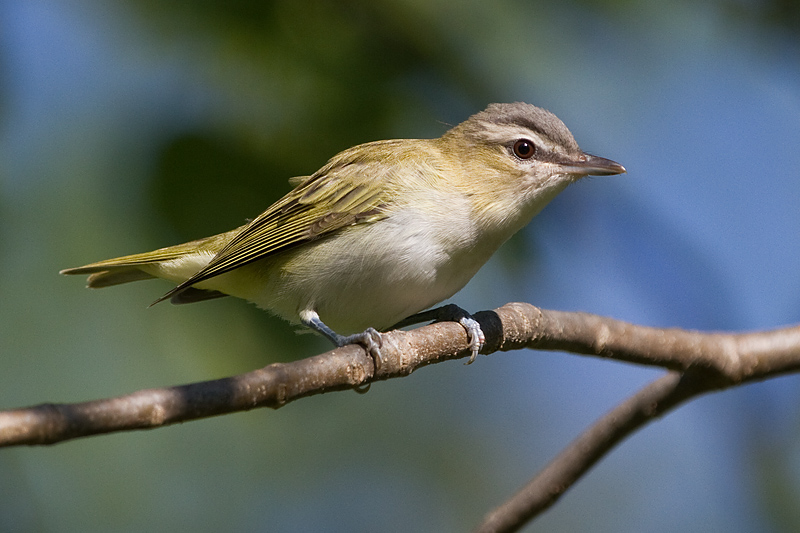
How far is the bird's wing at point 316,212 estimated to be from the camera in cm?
358

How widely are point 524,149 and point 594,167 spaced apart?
0.39 meters

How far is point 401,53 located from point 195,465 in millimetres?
2503

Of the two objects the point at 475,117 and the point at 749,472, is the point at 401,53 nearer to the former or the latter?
the point at 475,117

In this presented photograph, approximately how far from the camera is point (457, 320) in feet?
10.7

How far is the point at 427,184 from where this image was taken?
3.63m

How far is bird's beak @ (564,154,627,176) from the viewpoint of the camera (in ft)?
11.8

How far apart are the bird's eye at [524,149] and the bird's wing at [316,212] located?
665mm

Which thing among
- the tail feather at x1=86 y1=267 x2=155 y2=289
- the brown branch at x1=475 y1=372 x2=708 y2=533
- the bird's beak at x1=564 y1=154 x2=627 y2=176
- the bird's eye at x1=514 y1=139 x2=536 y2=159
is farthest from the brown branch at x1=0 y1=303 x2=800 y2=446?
the tail feather at x1=86 y1=267 x2=155 y2=289

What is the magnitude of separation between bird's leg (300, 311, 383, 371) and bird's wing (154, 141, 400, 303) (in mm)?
377

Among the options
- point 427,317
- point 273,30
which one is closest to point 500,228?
point 427,317

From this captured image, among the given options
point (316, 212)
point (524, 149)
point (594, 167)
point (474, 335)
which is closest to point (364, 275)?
point (316, 212)

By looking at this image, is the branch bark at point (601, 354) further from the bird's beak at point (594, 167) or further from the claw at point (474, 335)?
the bird's beak at point (594, 167)

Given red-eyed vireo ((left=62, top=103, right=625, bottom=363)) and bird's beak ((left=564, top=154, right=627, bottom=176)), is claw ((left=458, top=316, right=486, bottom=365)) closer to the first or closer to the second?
red-eyed vireo ((left=62, top=103, right=625, bottom=363))

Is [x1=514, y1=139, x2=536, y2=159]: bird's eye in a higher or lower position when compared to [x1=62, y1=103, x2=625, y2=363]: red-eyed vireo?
higher
